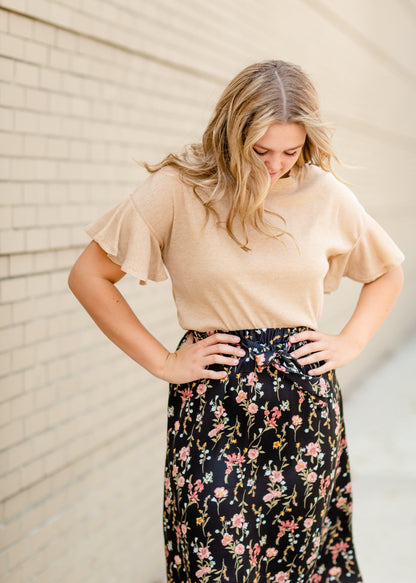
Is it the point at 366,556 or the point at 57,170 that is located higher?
the point at 57,170

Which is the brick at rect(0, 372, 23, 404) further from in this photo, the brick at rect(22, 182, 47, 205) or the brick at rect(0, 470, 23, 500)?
the brick at rect(22, 182, 47, 205)

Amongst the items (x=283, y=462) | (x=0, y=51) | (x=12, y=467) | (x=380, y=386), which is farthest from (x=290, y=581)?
(x=380, y=386)

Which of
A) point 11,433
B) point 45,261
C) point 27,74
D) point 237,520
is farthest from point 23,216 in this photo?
→ point 237,520

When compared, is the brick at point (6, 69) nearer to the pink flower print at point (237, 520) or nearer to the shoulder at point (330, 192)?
the shoulder at point (330, 192)

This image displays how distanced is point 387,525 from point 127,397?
1830 mm

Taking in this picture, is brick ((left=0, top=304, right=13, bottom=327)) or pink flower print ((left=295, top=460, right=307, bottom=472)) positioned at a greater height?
brick ((left=0, top=304, right=13, bottom=327))

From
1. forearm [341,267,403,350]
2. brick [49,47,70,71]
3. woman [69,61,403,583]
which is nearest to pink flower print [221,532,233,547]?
woman [69,61,403,583]

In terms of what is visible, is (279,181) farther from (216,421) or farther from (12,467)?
(12,467)

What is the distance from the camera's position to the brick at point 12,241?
7.28 feet

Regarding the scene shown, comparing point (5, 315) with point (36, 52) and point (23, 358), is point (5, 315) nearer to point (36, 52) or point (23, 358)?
point (23, 358)

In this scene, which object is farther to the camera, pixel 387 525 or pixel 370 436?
pixel 370 436

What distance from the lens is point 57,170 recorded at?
2445 mm

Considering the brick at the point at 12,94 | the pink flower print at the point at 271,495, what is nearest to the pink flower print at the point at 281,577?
the pink flower print at the point at 271,495

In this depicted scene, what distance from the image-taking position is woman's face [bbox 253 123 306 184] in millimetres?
1828
